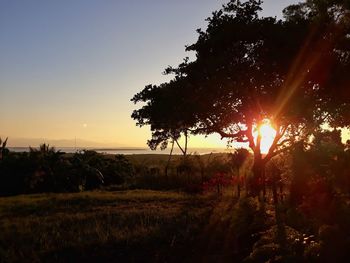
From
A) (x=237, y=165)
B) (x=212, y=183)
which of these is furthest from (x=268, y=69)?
(x=237, y=165)

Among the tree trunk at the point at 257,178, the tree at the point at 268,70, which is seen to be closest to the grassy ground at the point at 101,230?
the tree trunk at the point at 257,178

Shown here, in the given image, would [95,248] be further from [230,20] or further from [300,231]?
[230,20]

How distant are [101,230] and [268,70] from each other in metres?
10.3

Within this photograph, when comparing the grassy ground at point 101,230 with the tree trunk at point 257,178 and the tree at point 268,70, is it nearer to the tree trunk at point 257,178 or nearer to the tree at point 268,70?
the tree trunk at point 257,178

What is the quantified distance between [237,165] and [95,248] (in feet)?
57.3

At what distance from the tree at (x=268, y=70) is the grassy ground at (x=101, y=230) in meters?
4.34

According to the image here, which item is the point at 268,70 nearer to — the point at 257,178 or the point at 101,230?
the point at 257,178

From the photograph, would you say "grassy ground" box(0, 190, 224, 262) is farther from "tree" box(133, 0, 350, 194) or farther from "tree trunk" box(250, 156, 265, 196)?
"tree" box(133, 0, 350, 194)

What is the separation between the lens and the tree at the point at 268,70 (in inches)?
788

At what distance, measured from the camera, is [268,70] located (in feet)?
67.4

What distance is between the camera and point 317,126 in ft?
73.0

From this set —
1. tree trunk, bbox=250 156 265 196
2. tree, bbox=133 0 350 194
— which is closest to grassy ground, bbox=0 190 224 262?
tree trunk, bbox=250 156 265 196

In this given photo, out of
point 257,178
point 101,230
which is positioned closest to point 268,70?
point 257,178

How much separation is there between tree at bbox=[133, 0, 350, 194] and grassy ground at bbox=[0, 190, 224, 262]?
14.2ft
